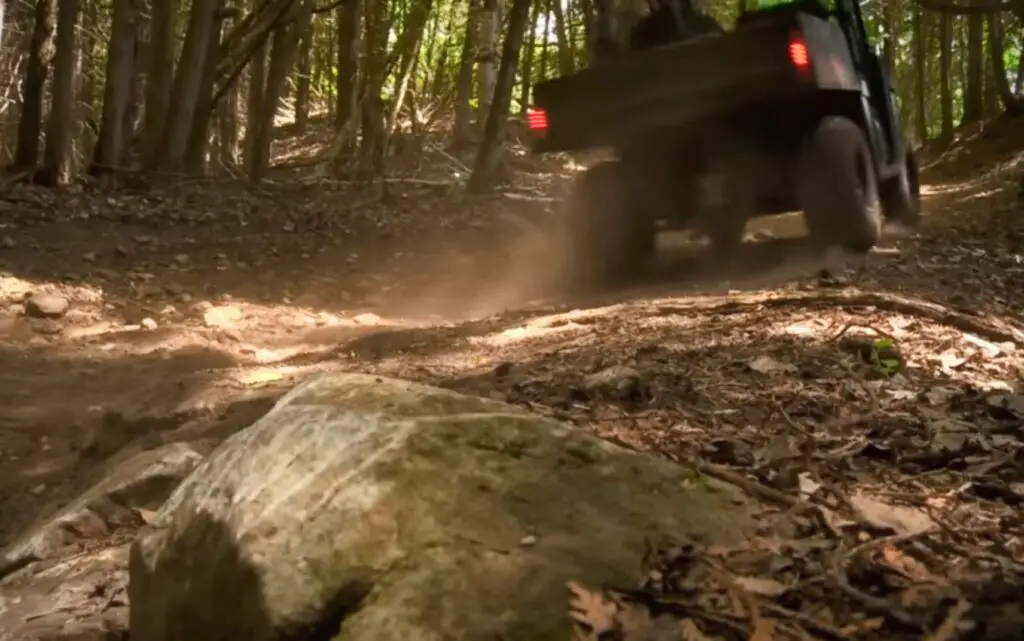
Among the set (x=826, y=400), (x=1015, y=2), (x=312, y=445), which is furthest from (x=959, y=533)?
(x=1015, y=2)

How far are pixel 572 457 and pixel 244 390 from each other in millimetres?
3239

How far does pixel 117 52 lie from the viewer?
39.6ft

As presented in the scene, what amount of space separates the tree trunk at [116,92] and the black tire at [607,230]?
619 centimetres

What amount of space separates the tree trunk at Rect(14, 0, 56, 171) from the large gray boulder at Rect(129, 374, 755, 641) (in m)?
10.0

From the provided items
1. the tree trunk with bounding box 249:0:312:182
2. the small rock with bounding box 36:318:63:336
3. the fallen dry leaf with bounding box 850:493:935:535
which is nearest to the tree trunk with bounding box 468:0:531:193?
the tree trunk with bounding box 249:0:312:182

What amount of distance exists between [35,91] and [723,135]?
317 inches

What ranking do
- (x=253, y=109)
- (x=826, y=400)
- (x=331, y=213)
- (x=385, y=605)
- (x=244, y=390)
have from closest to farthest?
(x=385, y=605), (x=826, y=400), (x=244, y=390), (x=331, y=213), (x=253, y=109)

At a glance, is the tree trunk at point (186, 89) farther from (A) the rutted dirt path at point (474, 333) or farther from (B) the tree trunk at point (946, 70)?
(B) the tree trunk at point (946, 70)

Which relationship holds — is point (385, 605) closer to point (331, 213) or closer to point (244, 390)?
point (244, 390)

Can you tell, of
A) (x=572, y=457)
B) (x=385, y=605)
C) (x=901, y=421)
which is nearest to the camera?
(x=385, y=605)

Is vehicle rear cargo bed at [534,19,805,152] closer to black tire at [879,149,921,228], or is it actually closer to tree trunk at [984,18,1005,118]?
black tire at [879,149,921,228]

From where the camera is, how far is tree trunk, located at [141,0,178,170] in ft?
42.6

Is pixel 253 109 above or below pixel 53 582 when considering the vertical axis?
above

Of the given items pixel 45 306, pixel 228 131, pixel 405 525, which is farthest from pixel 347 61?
pixel 405 525
